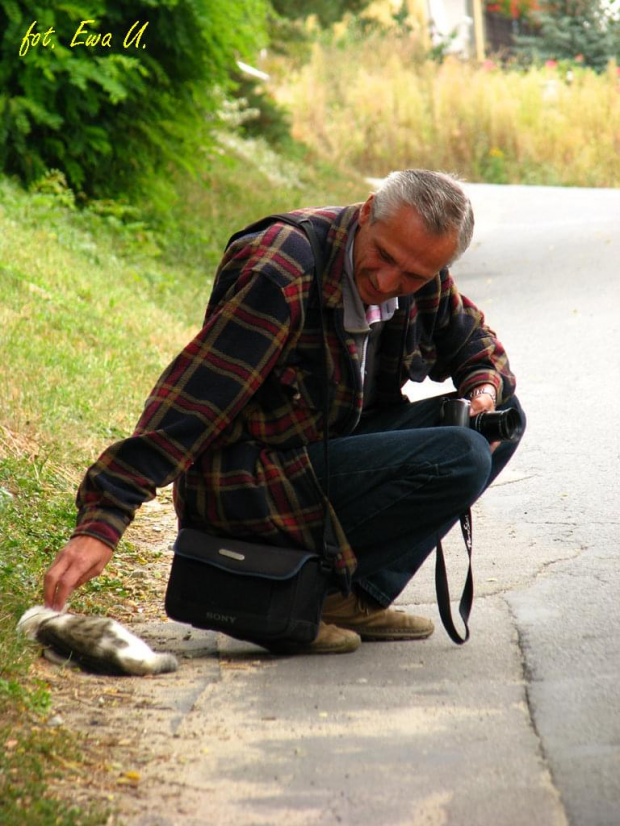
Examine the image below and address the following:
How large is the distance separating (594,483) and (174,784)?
3214mm

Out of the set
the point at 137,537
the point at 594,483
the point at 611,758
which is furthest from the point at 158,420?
the point at 594,483

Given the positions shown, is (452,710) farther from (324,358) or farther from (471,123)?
(471,123)

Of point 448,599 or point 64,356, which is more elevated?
point 448,599

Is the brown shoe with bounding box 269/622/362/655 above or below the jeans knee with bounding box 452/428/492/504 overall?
below

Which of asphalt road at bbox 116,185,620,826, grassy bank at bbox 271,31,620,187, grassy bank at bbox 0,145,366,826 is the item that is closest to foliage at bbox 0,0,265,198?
grassy bank at bbox 0,145,366,826

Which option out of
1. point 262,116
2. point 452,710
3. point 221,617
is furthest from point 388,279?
point 262,116

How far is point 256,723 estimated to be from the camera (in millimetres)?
3070

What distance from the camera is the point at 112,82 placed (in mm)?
9445

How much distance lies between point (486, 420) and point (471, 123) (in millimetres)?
18189

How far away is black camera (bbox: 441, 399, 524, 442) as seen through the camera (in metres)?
3.76

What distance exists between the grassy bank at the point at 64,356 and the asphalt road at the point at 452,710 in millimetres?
300

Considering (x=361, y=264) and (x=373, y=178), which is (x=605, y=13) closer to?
(x=373, y=178)

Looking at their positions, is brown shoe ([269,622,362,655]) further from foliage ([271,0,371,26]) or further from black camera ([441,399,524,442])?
foliage ([271,0,371,26])

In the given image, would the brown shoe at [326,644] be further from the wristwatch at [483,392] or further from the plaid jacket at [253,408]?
the wristwatch at [483,392]
